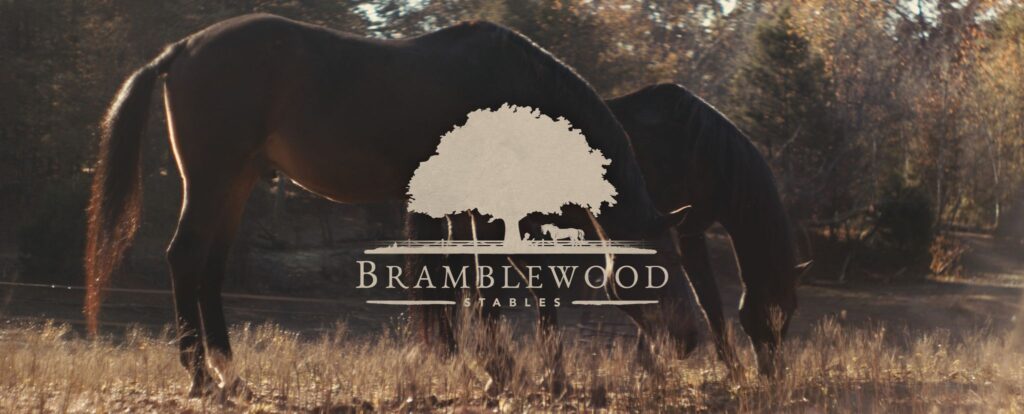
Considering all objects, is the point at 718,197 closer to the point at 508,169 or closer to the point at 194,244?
the point at 508,169

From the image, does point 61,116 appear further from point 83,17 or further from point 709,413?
point 709,413

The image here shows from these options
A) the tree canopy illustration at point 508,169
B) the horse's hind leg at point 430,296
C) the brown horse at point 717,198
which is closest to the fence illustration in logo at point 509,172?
the tree canopy illustration at point 508,169

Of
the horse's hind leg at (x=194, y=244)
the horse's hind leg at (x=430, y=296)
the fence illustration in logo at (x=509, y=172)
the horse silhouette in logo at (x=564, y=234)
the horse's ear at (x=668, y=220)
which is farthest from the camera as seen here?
the horse silhouette in logo at (x=564, y=234)

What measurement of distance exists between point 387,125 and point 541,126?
907 mm

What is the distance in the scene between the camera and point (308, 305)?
1570 cm

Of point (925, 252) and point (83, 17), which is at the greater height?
point (83, 17)

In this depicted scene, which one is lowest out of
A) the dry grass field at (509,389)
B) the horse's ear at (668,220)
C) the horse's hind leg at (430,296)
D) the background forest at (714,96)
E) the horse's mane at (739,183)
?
the dry grass field at (509,389)

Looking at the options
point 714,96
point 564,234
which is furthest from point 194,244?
point 714,96

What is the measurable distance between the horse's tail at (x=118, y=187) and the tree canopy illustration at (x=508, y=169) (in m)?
1.62

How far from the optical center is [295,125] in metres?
5.73

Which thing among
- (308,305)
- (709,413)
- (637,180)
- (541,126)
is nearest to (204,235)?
(541,126)

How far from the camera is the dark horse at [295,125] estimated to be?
5578 mm

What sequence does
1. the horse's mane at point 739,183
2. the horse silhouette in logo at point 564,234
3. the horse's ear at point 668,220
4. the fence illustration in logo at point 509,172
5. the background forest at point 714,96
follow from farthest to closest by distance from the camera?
the background forest at point 714,96 < the horse's mane at point 739,183 < the horse silhouette in logo at point 564,234 < the fence illustration in logo at point 509,172 < the horse's ear at point 668,220

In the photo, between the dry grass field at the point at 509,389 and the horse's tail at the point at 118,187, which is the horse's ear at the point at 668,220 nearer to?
the dry grass field at the point at 509,389
